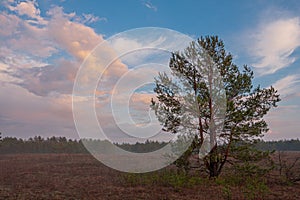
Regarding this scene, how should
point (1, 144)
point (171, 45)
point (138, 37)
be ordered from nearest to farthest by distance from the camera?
point (138, 37) → point (171, 45) → point (1, 144)

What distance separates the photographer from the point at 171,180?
1825 centimetres

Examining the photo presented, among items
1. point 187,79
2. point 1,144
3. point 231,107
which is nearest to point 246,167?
point 231,107

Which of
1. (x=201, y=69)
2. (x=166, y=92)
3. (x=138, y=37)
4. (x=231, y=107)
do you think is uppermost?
(x=138, y=37)

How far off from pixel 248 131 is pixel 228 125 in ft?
4.26

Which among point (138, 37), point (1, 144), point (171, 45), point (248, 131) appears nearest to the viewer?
point (138, 37)

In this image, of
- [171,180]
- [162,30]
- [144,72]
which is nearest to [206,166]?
[171,180]

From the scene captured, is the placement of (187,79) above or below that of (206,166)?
above

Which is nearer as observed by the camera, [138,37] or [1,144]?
[138,37]

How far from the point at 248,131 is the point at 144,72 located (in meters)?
7.76

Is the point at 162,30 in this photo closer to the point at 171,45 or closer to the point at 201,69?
the point at 171,45

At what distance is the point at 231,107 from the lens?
17594mm

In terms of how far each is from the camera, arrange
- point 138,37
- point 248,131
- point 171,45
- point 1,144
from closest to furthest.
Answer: point 138,37, point 248,131, point 171,45, point 1,144

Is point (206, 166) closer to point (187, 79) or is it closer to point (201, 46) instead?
point (187, 79)

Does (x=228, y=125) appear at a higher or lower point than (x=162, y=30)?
lower
